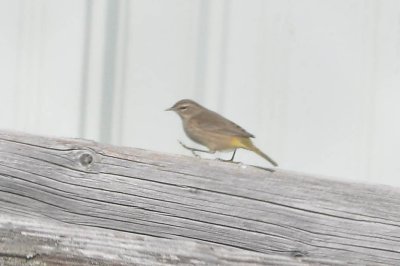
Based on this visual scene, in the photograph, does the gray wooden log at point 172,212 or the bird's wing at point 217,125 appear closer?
the gray wooden log at point 172,212

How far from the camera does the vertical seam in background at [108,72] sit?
131 inches

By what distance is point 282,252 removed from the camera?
80.8 inches

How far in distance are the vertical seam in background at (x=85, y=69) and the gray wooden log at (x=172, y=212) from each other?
1.31 meters

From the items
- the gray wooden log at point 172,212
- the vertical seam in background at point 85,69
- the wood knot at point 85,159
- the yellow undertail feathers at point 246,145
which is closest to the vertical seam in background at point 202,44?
the yellow undertail feathers at point 246,145

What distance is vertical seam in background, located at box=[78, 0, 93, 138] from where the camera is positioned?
331 cm

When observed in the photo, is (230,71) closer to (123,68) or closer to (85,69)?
(123,68)

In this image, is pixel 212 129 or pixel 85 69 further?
pixel 212 129

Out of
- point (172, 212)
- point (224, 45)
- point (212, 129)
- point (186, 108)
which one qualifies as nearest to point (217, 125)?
point (212, 129)

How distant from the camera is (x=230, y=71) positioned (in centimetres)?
352

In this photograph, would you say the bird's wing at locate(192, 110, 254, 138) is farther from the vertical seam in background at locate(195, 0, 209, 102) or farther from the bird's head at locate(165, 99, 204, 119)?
the vertical seam in background at locate(195, 0, 209, 102)

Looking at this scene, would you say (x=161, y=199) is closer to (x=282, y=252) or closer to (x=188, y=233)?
(x=188, y=233)

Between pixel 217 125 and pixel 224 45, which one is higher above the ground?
pixel 224 45

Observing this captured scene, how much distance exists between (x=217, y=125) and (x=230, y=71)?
0.24 m

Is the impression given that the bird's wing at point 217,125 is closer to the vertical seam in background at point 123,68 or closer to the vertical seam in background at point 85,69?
the vertical seam in background at point 123,68
